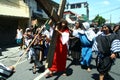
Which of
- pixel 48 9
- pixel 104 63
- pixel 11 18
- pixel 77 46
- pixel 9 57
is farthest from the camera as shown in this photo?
pixel 11 18

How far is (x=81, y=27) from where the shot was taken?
10516mm

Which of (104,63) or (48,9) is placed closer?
(48,9)

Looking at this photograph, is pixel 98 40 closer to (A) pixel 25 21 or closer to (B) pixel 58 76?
(B) pixel 58 76

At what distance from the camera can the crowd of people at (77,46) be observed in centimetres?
756

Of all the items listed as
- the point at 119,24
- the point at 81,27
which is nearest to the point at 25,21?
the point at 119,24

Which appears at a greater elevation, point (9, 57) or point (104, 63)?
point (104, 63)

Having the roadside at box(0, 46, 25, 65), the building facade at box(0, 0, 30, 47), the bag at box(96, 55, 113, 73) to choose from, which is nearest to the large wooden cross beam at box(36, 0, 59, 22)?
the bag at box(96, 55, 113, 73)

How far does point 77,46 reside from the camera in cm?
1165

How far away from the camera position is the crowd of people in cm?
756

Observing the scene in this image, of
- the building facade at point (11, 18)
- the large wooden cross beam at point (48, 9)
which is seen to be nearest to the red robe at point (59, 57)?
the large wooden cross beam at point (48, 9)

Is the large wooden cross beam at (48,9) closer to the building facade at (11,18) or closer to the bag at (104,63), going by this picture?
the bag at (104,63)

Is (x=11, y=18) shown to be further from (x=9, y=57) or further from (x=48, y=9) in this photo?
(x=48, y=9)

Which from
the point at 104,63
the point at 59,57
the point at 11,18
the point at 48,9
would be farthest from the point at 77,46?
the point at 11,18

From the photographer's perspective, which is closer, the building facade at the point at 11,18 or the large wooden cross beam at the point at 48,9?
the large wooden cross beam at the point at 48,9
